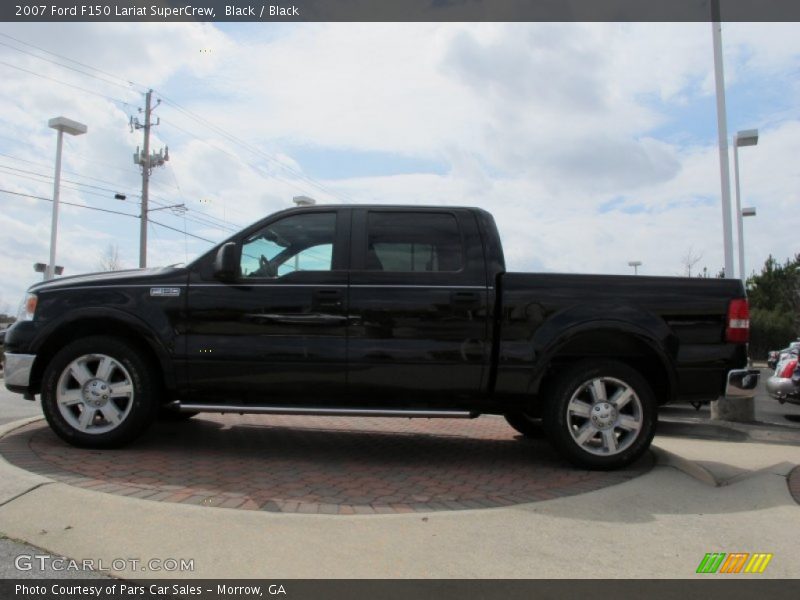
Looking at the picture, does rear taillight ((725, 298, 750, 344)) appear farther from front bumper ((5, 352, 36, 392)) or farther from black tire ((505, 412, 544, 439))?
front bumper ((5, 352, 36, 392))

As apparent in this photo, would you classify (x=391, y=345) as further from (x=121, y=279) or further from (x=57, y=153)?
A: (x=57, y=153)

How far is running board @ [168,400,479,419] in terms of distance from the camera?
4.57 meters

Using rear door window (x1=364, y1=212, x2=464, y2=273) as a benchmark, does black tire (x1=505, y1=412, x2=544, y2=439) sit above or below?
below

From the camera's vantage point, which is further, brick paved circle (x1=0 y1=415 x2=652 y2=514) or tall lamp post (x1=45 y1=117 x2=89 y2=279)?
tall lamp post (x1=45 y1=117 x2=89 y2=279)

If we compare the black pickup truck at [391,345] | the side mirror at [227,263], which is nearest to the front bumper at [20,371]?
the black pickup truck at [391,345]

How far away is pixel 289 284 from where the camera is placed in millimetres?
4766

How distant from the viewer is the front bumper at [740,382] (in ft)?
15.2

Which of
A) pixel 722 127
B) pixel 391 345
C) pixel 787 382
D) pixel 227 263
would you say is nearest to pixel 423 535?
pixel 391 345

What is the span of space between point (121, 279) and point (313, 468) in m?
2.09

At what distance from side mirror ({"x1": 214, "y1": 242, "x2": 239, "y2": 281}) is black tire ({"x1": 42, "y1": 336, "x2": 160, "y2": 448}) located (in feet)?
2.98

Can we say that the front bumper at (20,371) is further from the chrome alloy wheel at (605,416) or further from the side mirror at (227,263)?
the chrome alloy wheel at (605,416)
